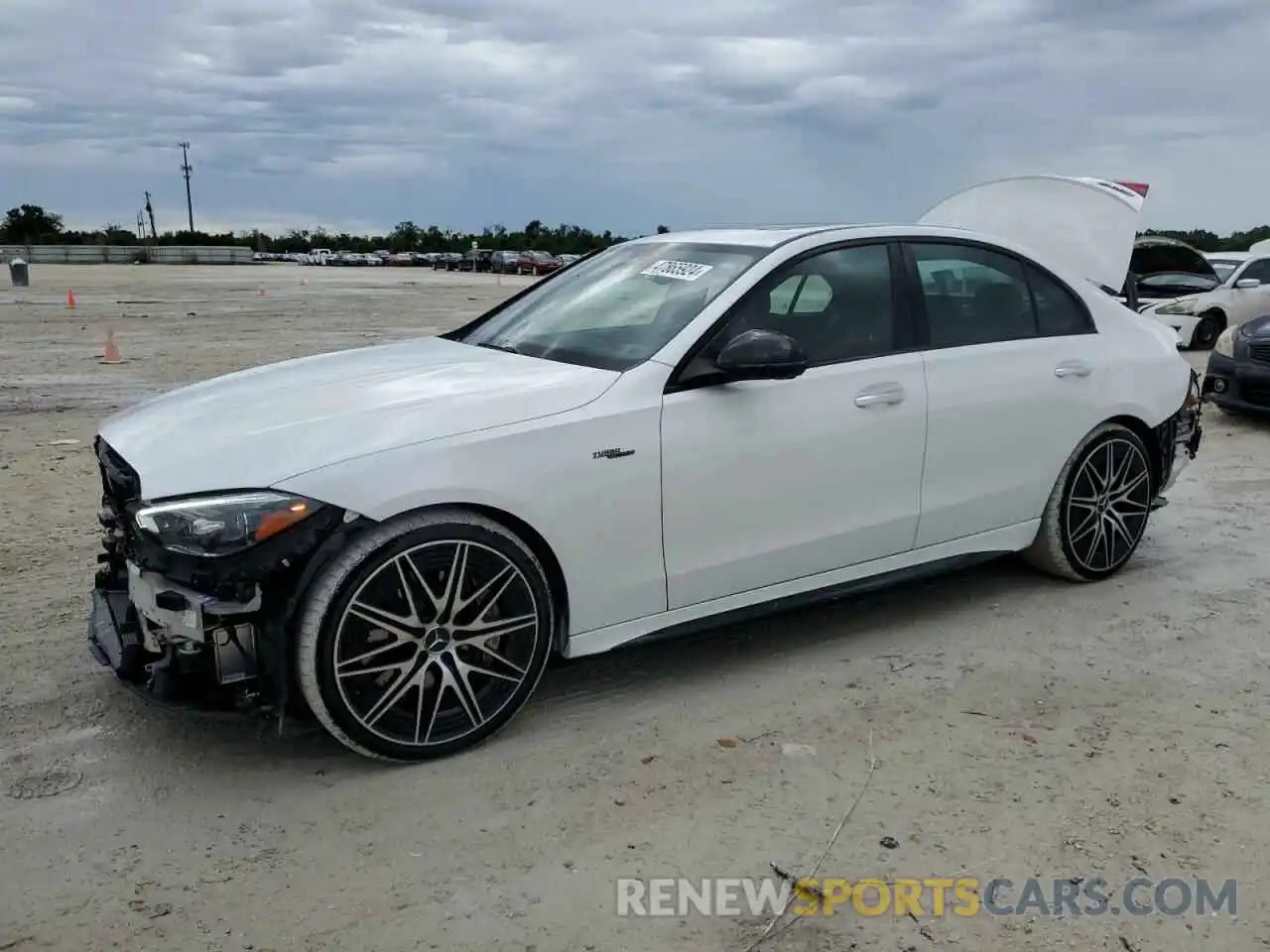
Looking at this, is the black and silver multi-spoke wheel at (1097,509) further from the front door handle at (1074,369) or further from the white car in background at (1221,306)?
the white car in background at (1221,306)

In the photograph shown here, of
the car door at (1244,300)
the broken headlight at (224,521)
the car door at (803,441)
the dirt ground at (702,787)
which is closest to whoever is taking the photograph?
the dirt ground at (702,787)

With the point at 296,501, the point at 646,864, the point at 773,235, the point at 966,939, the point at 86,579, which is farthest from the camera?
the point at 86,579

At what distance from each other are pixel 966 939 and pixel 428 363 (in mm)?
2681

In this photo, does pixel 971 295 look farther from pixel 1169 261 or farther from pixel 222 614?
pixel 1169 261

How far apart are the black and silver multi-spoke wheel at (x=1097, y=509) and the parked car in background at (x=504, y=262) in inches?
2235

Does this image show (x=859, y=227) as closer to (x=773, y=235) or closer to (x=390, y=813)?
(x=773, y=235)

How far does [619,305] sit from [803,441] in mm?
942

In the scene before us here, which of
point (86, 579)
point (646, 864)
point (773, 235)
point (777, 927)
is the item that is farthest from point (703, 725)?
point (86, 579)

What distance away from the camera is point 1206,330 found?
1513 centimetres

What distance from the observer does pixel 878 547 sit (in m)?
4.38

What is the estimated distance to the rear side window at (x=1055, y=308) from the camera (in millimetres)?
4945

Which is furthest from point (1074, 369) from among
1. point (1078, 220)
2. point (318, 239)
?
point (318, 239)

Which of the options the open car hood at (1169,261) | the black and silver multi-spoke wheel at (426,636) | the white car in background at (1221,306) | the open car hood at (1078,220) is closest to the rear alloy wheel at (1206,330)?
the white car in background at (1221,306)

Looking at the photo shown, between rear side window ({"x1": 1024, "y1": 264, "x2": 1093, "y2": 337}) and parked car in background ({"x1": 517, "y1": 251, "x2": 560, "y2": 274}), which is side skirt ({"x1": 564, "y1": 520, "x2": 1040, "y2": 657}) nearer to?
rear side window ({"x1": 1024, "y1": 264, "x2": 1093, "y2": 337})
